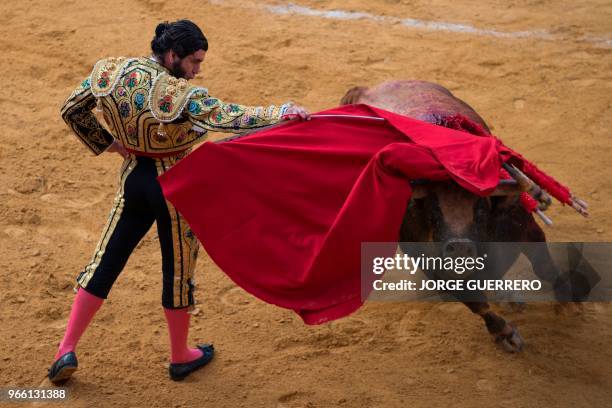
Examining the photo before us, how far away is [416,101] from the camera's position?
5145 mm

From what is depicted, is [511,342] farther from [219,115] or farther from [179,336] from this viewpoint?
[219,115]

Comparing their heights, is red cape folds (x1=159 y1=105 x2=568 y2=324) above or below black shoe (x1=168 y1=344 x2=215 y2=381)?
above

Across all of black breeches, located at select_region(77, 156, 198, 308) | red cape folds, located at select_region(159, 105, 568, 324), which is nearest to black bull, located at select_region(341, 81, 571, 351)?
red cape folds, located at select_region(159, 105, 568, 324)

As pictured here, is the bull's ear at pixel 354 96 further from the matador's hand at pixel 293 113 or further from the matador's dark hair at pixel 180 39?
the matador's dark hair at pixel 180 39

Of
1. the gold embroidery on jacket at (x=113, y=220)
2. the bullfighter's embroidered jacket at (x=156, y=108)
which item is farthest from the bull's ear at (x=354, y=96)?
the gold embroidery on jacket at (x=113, y=220)

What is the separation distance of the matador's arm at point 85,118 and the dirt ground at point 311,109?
1132mm

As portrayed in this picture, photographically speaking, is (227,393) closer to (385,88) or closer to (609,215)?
(385,88)

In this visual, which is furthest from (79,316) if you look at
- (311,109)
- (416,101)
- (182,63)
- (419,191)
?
(311,109)

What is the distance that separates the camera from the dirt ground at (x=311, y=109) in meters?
4.34

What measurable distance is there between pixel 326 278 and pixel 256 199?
461mm

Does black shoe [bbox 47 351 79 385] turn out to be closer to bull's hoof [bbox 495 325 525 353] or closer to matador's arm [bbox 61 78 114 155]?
matador's arm [bbox 61 78 114 155]

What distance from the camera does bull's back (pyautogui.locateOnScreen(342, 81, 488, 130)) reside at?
4848 millimetres

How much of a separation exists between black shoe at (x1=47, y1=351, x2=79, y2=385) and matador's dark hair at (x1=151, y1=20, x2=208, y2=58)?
1484 mm

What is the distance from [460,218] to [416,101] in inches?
52.1
